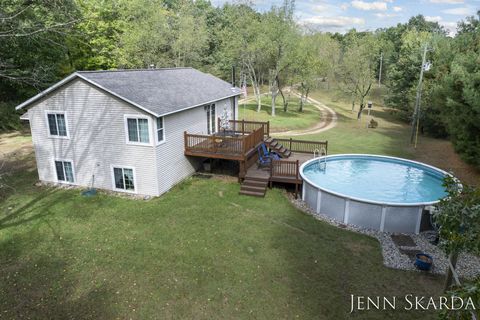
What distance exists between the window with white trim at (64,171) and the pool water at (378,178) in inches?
531

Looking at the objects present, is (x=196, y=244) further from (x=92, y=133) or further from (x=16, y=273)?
(x=92, y=133)

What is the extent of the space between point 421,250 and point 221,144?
11.4 m

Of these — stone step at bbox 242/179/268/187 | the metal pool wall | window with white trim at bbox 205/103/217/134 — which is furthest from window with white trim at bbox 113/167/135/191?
the metal pool wall

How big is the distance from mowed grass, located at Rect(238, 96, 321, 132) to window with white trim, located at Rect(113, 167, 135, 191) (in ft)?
62.9

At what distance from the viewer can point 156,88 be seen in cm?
1823

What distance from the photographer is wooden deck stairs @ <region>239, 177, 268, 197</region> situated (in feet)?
55.4

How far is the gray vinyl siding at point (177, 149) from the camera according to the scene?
16.8 meters

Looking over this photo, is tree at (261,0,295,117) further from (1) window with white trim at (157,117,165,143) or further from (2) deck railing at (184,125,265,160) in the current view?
(1) window with white trim at (157,117,165,143)

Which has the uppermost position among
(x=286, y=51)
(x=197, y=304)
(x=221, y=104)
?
(x=286, y=51)

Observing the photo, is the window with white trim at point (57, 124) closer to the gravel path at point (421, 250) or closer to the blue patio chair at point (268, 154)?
the blue patio chair at point (268, 154)

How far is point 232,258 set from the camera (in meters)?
11.5

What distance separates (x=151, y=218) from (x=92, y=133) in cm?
626

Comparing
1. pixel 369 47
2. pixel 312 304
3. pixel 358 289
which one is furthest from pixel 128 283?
pixel 369 47

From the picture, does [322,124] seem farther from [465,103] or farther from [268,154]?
[465,103]
